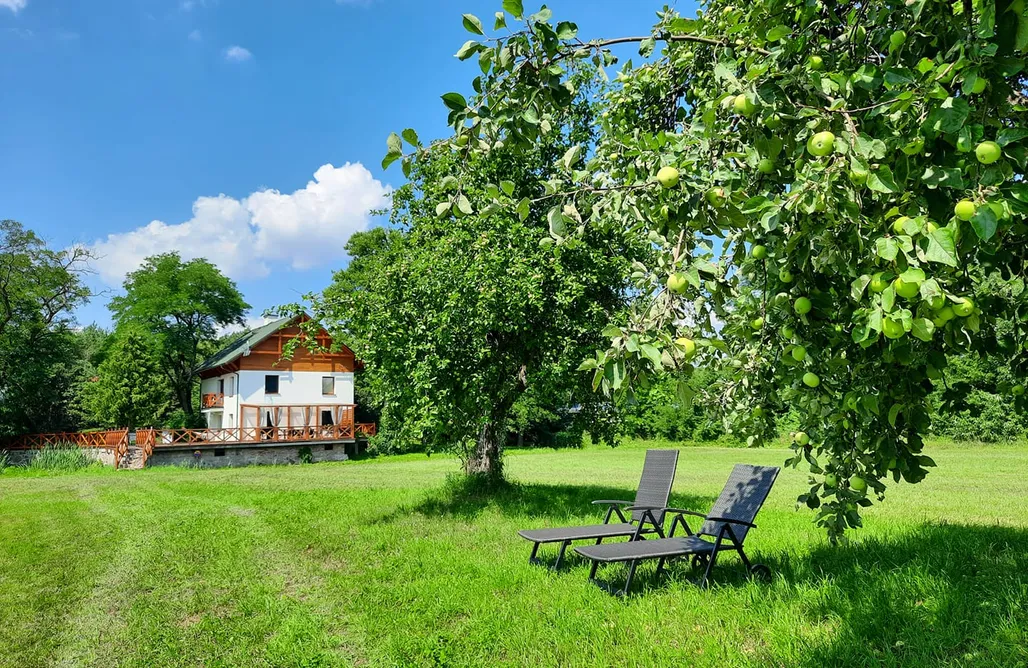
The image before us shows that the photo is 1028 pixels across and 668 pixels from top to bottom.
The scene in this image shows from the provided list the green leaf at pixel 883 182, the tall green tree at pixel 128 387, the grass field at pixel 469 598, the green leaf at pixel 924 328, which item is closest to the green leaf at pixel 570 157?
the green leaf at pixel 883 182

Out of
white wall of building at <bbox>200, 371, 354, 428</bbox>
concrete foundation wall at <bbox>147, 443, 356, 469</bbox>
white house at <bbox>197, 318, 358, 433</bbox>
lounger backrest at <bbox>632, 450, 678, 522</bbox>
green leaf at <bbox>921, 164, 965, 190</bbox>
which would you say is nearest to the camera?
green leaf at <bbox>921, 164, 965, 190</bbox>

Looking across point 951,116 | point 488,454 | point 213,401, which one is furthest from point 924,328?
point 213,401

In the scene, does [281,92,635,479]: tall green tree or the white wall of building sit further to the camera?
the white wall of building

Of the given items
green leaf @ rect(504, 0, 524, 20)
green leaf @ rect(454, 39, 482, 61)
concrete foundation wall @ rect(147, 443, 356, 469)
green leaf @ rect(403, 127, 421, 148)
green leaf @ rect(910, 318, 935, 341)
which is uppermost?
green leaf @ rect(504, 0, 524, 20)

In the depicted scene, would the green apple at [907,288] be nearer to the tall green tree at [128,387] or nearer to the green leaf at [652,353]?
the green leaf at [652,353]

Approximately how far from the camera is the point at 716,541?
17.1 ft

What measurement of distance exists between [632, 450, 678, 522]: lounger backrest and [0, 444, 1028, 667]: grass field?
40.9 inches

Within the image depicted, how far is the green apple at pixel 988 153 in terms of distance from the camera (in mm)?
1648

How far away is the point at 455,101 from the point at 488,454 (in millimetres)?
10174

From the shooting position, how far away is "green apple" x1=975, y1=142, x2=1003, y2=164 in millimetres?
1648

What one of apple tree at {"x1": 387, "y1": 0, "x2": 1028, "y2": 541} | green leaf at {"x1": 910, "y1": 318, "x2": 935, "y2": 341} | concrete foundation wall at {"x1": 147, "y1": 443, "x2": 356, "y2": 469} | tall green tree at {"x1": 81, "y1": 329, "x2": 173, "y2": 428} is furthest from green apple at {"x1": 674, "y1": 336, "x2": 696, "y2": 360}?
tall green tree at {"x1": 81, "y1": 329, "x2": 173, "y2": 428}

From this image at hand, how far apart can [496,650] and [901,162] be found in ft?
12.0

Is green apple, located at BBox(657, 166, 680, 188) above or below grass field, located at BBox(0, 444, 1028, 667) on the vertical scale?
above

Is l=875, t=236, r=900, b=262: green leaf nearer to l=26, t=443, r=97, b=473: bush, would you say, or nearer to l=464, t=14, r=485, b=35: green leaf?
l=464, t=14, r=485, b=35: green leaf
